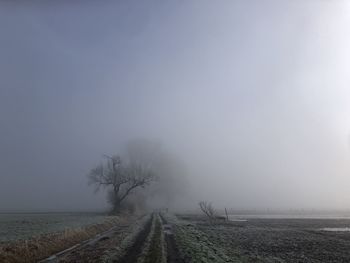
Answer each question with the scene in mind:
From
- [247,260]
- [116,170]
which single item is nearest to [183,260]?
[247,260]

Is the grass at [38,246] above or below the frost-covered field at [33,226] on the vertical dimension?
below

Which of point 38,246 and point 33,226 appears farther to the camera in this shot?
point 33,226

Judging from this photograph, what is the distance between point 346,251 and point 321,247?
2.49m

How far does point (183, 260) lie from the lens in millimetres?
19688

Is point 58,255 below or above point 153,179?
below

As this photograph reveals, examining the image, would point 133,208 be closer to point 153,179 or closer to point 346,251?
point 153,179

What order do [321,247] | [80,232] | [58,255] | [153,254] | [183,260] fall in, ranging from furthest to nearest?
[80,232] < [321,247] < [58,255] < [153,254] < [183,260]

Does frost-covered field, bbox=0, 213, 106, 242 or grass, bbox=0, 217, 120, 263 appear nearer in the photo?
grass, bbox=0, 217, 120, 263

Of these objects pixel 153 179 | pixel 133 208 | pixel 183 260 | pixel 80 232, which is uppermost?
pixel 153 179

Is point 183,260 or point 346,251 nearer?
point 183,260

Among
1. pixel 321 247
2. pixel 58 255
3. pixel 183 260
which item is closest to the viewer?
pixel 183 260

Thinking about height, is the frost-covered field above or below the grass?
above

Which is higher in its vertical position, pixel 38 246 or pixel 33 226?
pixel 33 226

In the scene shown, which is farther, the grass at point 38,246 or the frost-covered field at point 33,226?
the frost-covered field at point 33,226
